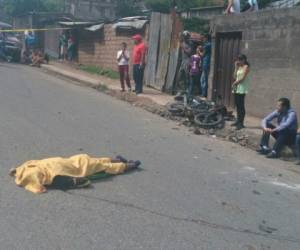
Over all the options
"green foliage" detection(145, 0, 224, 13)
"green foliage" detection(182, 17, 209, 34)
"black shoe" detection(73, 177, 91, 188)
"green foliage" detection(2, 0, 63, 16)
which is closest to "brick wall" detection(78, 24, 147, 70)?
"green foliage" detection(182, 17, 209, 34)

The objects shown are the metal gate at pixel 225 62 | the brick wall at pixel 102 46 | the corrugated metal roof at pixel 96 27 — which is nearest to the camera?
the metal gate at pixel 225 62

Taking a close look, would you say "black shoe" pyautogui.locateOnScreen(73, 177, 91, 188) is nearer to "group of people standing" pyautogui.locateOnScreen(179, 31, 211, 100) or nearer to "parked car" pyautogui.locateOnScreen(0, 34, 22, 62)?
"group of people standing" pyautogui.locateOnScreen(179, 31, 211, 100)

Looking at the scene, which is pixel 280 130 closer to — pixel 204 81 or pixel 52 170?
pixel 52 170

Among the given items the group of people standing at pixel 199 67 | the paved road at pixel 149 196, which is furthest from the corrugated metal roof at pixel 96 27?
the paved road at pixel 149 196

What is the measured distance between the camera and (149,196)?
23.0 feet

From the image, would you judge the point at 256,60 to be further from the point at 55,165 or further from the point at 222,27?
the point at 55,165

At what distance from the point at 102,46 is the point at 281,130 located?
55.1ft

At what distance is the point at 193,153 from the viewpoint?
32.8 ft

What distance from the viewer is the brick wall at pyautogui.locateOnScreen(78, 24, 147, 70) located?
79.4ft

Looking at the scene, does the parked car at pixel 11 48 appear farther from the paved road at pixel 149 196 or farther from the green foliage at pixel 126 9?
the green foliage at pixel 126 9

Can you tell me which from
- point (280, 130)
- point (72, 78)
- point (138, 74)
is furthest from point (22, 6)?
point (280, 130)

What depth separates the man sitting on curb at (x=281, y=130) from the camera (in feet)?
33.9

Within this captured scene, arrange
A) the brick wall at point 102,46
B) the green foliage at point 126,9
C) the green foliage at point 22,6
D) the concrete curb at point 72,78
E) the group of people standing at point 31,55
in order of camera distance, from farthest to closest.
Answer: the green foliage at point 22,6, the green foliage at point 126,9, the group of people standing at point 31,55, the brick wall at point 102,46, the concrete curb at point 72,78

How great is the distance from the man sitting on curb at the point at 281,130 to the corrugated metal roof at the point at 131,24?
11278 mm
